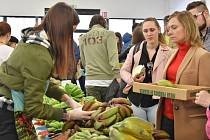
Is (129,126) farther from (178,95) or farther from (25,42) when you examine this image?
(25,42)

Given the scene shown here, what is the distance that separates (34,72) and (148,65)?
1.46 meters

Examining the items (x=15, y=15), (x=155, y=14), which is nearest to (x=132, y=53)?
(x=15, y=15)

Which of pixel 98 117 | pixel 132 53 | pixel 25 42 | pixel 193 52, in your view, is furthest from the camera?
pixel 132 53

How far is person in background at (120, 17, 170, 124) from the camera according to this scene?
113 inches

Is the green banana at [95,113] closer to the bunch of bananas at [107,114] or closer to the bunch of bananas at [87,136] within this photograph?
the bunch of bananas at [107,114]

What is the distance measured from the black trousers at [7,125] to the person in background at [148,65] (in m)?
1.18

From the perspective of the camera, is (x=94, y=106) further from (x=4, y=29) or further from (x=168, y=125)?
(x=4, y=29)

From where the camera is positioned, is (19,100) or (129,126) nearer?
(129,126)

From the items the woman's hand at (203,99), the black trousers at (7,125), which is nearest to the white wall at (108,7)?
the black trousers at (7,125)

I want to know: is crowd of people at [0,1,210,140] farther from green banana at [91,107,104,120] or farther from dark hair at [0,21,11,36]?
dark hair at [0,21,11,36]

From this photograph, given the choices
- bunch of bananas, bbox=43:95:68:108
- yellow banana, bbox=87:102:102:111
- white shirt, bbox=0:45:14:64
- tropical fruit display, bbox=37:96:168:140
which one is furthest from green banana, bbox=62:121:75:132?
white shirt, bbox=0:45:14:64

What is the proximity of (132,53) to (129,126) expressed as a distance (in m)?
1.63

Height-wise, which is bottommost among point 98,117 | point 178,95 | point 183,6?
point 98,117

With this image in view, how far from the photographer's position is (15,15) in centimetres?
932
